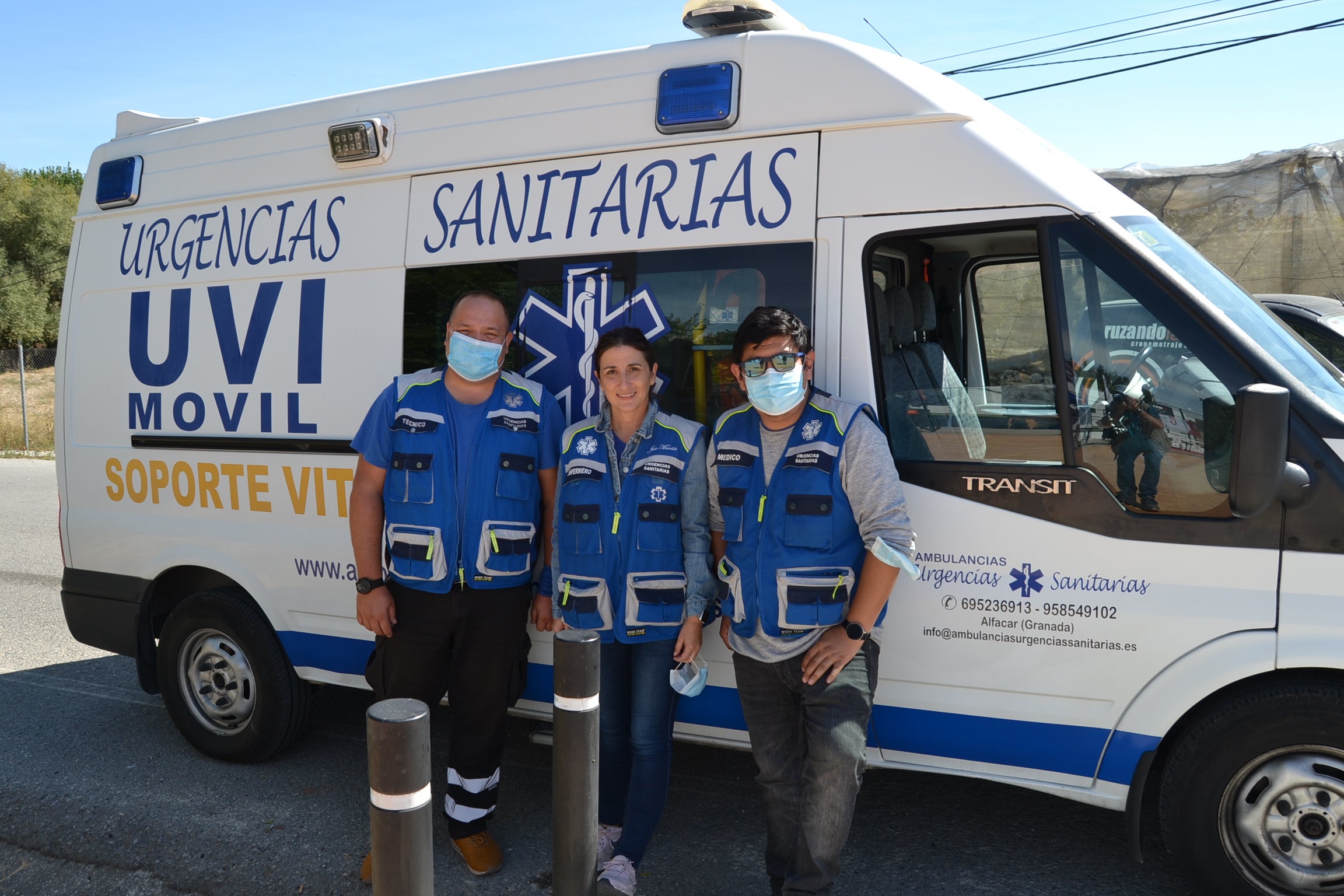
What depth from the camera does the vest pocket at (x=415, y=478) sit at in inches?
134

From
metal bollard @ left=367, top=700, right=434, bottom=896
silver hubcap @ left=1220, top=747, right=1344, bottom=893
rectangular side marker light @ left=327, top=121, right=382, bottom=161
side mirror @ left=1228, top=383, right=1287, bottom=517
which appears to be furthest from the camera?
rectangular side marker light @ left=327, top=121, right=382, bottom=161

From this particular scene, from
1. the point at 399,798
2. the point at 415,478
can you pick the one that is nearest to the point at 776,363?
the point at 415,478

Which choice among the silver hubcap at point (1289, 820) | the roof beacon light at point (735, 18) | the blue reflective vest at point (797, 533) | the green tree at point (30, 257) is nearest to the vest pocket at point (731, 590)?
the blue reflective vest at point (797, 533)

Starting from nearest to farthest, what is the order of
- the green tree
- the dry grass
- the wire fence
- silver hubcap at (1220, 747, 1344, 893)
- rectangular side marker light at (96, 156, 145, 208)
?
silver hubcap at (1220, 747, 1344, 893)
rectangular side marker light at (96, 156, 145, 208)
the wire fence
the dry grass
the green tree

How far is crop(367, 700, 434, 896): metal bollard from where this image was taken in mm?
2092

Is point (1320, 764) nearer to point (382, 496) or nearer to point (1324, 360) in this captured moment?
point (1324, 360)

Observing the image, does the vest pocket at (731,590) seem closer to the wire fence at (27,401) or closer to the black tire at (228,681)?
the black tire at (228,681)

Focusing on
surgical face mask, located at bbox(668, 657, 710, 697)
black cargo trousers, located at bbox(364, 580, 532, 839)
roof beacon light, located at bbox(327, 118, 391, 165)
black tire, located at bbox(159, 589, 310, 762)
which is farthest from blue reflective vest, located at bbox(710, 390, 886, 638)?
black tire, located at bbox(159, 589, 310, 762)

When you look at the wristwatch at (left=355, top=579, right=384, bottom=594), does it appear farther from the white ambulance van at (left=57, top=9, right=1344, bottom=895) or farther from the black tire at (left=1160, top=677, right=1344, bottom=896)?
the black tire at (left=1160, top=677, right=1344, bottom=896)

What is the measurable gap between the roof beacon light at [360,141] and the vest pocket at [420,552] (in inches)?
61.2

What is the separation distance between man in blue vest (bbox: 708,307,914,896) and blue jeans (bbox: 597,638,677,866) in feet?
1.02

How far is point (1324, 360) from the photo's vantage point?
10.6ft

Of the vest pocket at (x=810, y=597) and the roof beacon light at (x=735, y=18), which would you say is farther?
the roof beacon light at (x=735, y=18)

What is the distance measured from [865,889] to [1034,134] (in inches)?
100
